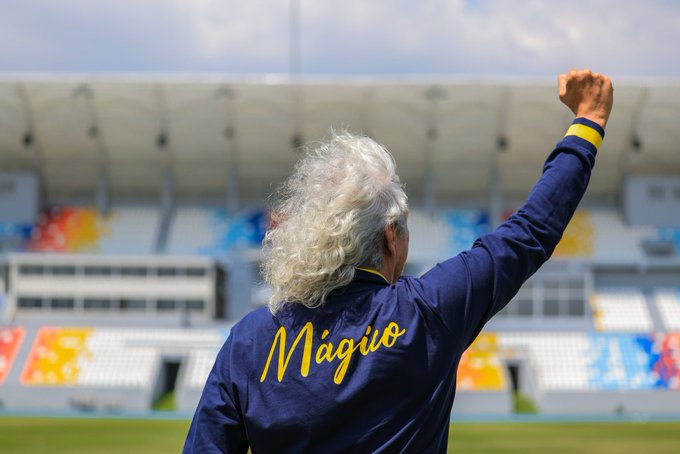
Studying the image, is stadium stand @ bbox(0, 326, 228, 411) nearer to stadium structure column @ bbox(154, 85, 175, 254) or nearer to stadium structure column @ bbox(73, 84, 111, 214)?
stadium structure column @ bbox(154, 85, 175, 254)

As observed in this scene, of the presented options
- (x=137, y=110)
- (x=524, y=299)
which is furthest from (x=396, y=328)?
(x=137, y=110)

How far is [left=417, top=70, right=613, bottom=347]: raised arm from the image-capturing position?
223 centimetres

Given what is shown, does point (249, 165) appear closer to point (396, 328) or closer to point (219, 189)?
point (219, 189)

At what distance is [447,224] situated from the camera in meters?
45.0

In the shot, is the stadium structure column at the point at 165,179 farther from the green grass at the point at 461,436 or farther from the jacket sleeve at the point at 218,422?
the jacket sleeve at the point at 218,422

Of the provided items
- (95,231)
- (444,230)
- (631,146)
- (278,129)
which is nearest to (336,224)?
(278,129)

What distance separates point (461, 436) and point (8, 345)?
20.8m

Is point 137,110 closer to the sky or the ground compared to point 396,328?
closer to the ground

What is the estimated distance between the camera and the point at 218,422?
2.35 meters

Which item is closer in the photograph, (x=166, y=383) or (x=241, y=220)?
(x=166, y=383)

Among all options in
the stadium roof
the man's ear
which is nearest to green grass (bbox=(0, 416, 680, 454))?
the man's ear

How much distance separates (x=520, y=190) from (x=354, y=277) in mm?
44812

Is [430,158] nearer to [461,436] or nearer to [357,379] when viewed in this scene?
[461,436]

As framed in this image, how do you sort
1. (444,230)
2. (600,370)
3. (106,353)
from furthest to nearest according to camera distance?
(444,230), (106,353), (600,370)
